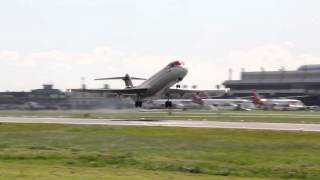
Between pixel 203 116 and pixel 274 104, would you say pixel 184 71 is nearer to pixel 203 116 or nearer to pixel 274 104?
pixel 203 116

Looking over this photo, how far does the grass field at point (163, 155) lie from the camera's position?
27.1 metres

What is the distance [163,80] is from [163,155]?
54.3 meters

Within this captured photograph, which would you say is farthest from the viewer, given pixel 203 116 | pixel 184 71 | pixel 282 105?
pixel 282 105

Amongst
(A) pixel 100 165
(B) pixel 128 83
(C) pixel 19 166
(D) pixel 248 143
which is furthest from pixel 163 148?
(B) pixel 128 83

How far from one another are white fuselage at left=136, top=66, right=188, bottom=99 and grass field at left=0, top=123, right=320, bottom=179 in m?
34.7

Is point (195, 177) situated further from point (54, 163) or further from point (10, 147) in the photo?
point (10, 147)

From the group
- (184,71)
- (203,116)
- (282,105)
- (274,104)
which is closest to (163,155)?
(184,71)

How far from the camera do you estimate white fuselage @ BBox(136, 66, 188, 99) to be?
88.4 meters

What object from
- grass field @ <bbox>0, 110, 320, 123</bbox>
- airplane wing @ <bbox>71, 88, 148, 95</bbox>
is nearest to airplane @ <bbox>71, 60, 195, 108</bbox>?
airplane wing @ <bbox>71, 88, 148, 95</bbox>

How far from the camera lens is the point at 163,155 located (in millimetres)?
35219

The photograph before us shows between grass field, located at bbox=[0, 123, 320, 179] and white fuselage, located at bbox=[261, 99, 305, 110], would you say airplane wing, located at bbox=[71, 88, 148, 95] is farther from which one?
white fuselage, located at bbox=[261, 99, 305, 110]

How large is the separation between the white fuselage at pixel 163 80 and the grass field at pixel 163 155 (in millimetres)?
34702

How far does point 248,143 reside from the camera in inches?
1673

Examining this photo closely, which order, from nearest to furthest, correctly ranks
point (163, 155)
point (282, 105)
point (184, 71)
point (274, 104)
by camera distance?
point (163, 155)
point (184, 71)
point (282, 105)
point (274, 104)
